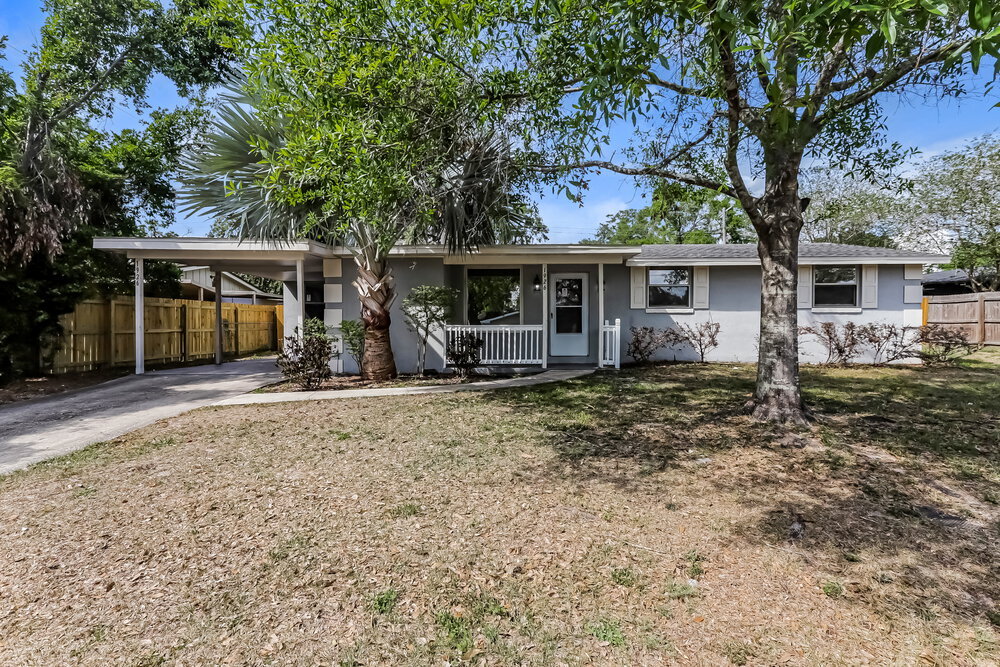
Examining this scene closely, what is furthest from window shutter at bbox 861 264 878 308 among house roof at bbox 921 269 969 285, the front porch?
house roof at bbox 921 269 969 285

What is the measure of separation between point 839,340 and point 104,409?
1372cm

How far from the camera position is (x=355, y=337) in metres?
8.82

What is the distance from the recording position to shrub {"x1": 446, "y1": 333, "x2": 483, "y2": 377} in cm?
928

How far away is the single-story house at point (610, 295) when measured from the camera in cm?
981

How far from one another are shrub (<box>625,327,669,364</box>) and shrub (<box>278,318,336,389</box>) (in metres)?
6.48

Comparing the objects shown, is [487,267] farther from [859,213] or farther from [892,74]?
[859,213]

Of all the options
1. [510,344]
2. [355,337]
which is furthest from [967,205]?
[355,337]

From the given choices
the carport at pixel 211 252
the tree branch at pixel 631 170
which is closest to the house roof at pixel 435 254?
the carport at pixel 211 252

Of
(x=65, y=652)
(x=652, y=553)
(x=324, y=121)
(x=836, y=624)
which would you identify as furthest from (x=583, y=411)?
(x=65, y=652)

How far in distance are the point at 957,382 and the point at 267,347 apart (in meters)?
19.0

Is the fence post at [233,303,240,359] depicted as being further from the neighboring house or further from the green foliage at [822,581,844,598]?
the green foliage at [822,581,844,598]

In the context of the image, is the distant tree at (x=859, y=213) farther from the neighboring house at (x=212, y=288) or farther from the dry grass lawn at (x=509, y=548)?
the neighboring house at (x=212, y=288)

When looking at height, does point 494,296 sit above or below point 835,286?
below

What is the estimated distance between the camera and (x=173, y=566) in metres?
2.62
